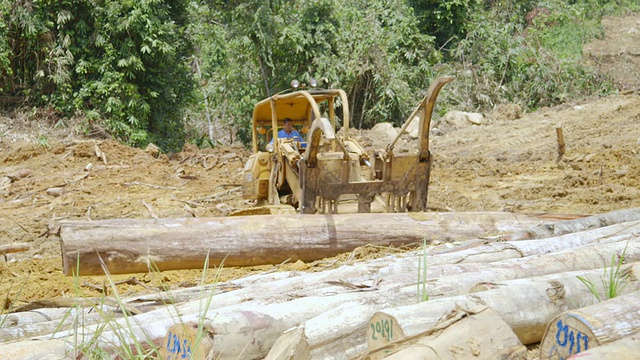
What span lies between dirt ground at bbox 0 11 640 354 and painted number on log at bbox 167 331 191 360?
2807 millimetres

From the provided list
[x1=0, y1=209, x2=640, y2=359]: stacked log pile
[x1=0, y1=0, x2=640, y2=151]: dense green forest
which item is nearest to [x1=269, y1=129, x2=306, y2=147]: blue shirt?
[x1=0, y1=209, x2=640, y2=359]: stacked log pile

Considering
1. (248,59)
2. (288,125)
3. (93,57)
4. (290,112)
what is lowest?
(288,125)

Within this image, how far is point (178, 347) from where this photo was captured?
3.02m

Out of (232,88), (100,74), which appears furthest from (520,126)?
(100,74)

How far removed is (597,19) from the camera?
2669cm

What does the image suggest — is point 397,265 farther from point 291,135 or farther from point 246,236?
point 291,135

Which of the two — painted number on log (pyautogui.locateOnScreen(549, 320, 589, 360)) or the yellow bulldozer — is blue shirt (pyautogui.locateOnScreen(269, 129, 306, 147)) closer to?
the yellow bulldozer

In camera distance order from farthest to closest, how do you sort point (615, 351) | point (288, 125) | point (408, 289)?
point (288, 125) < point (408, 289) < point (615, 351)

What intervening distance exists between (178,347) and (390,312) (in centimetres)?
92

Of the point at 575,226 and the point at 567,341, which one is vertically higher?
the point at 567,341

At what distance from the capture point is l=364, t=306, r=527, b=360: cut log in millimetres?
2627

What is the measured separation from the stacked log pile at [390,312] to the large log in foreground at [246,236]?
1.35 metres

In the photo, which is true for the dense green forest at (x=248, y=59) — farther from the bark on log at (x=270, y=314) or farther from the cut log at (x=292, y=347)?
the cut log at (x=292, y=347)

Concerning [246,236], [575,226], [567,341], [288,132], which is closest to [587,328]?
[567,341]
